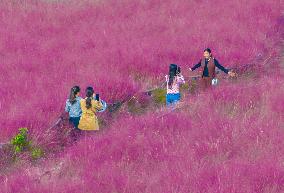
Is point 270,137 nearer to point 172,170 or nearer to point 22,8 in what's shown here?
point 172,170

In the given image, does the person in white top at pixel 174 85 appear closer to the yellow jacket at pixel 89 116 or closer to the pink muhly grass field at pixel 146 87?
the pink muhly grass field at pixel 146 87

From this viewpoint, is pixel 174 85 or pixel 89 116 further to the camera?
pixel 174 85

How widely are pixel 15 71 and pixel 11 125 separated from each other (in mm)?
2408

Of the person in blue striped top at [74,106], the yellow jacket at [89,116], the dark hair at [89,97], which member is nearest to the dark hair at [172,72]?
the yellow jacket at [89,116]

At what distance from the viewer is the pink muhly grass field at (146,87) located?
18.5ft

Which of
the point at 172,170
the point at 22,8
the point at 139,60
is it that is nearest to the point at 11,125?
the point at 172,170

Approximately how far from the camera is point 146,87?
8.98m

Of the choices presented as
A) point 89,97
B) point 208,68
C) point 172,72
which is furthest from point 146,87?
point 89,97

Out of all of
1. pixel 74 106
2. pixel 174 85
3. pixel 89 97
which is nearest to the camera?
pixel 89 97

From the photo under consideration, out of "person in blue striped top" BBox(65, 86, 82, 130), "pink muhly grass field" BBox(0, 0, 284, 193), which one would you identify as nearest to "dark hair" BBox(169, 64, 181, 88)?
"pink muhly grass field" BBox(0, 0, 284, 193)

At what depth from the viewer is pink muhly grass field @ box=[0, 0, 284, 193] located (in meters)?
5.63

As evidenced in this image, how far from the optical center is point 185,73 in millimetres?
9562

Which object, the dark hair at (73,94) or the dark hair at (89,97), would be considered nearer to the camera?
the dark hair at (89,97)

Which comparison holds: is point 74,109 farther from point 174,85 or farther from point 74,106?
point 174,85
